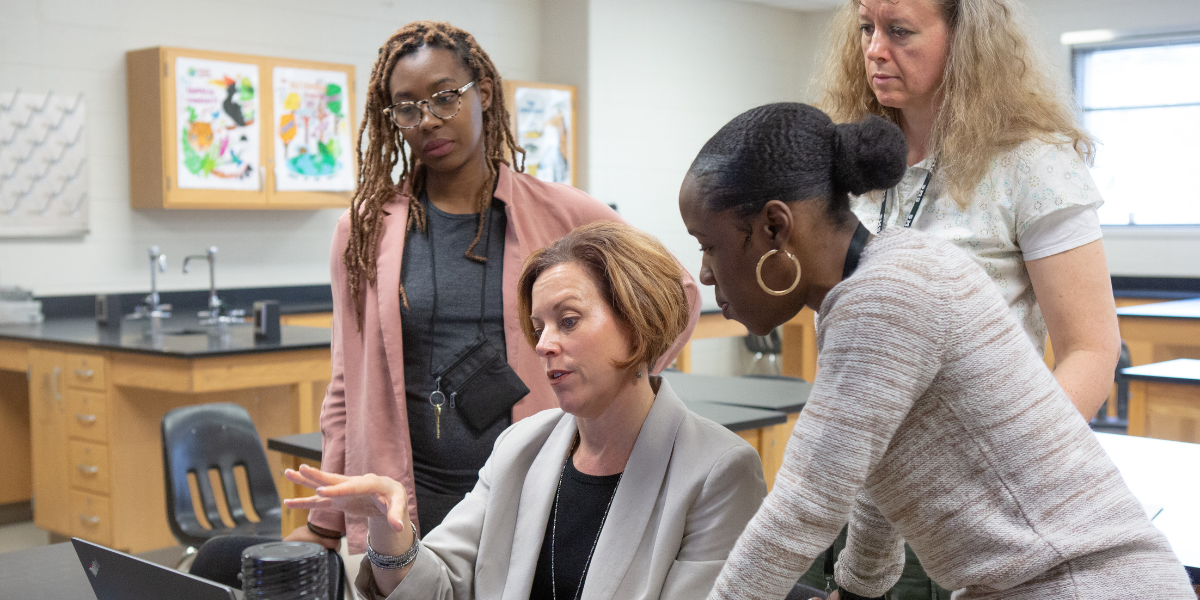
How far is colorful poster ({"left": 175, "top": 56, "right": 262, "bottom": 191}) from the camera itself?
535 centimetres

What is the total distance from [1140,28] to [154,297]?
6196 millimetres

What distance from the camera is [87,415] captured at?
4348mm

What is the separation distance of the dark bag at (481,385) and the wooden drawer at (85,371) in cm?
304

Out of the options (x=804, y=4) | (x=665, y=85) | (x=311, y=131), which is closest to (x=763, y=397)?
(x=311, y=131)

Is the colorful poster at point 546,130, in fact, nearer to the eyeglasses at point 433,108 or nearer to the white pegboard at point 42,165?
the white pegboard at point 42,165

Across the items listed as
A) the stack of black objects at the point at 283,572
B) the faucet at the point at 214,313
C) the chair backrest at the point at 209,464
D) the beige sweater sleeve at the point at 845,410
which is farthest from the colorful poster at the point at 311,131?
the beige sweater sleeve at the point at 845,410

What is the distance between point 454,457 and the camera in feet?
5.89

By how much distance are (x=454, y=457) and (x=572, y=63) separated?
232 inches

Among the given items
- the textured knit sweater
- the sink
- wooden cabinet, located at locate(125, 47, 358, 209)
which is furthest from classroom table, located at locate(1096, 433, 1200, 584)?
wooden cabinet, located at locate(125, 47, 358, 209)

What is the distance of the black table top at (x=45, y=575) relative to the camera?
154 centimetres

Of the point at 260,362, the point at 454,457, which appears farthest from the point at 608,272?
the point at 260,362

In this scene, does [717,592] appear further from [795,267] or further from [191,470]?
[191,470]

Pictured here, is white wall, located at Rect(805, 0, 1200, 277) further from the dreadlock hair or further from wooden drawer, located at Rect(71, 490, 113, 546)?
wooden drawer, located at Rect(71, 490, 113, 546)

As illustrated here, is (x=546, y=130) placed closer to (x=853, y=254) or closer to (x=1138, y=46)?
(x=1138, y=46)
